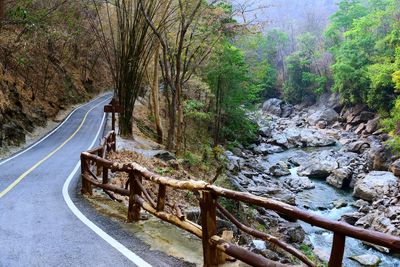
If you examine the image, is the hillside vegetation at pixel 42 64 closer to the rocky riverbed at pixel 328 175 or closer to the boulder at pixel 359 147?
the rocky riverbed at pixel 328 175

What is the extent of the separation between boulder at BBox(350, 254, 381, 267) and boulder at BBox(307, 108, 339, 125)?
1408 inches

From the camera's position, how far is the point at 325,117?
156 feet

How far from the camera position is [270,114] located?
5903 cm

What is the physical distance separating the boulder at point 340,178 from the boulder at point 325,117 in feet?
77.2

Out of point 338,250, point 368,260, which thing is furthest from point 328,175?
point 338,250

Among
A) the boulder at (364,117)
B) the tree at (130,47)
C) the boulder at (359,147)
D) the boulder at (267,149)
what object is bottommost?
the boulder at (267,149)

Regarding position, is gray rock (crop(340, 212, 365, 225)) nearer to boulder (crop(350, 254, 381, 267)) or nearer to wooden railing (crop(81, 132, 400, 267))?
boulder (crop(350, 254, 381, 267))

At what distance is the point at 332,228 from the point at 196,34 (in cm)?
1918

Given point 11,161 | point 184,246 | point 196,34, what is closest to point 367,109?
point 196,34

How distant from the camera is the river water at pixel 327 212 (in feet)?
43.6

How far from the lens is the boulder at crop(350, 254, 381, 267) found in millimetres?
12219

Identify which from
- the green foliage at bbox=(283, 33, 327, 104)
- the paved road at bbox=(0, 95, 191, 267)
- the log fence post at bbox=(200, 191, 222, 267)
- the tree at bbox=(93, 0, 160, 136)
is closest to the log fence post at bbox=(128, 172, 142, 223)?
the paved road at bbox=(0, 95, 191, 267)

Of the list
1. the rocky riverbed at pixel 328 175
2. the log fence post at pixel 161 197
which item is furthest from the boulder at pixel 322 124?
the log fence post at pixel 161 197

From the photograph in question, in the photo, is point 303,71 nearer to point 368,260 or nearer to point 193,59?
point 193,59
